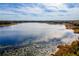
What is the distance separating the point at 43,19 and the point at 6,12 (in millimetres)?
312

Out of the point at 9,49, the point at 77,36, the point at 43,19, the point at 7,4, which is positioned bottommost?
the point at 9,49

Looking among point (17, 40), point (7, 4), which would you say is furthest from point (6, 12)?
point (17, 40)

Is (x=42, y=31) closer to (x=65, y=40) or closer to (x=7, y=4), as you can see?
(x=65, y=40)

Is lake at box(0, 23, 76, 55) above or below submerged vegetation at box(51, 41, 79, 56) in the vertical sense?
above

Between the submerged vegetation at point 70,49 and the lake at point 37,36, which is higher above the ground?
the lake at point 37,36

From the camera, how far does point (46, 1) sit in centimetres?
125

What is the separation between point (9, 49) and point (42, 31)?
0.31 meters

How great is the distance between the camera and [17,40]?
1248 mm

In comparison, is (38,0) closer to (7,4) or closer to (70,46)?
(7,4)

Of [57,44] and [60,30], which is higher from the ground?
[60,30]

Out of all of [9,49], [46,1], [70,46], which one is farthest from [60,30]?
[9,49]

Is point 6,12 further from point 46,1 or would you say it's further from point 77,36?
point 77,36

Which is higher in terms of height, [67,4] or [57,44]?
[67,4]

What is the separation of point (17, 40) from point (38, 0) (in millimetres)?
372
